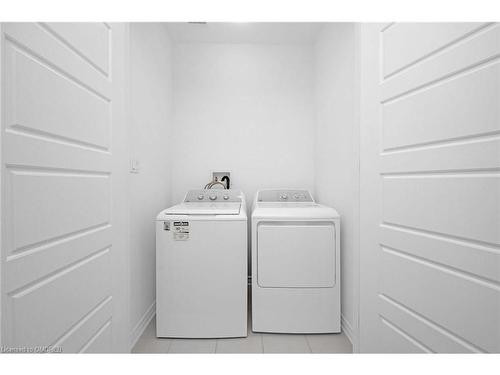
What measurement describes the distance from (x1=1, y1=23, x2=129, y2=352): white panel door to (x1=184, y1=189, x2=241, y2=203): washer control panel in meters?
0.97

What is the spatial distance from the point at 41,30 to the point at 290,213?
5.11 ft

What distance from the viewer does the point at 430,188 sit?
3.28ft

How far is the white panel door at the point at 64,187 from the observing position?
698 millimetres

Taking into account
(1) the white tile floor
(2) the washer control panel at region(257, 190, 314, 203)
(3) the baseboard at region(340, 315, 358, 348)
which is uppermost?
(2) the washer control panel at region(257, 190, 314, 203)

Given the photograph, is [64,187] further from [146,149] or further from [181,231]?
[146,149]

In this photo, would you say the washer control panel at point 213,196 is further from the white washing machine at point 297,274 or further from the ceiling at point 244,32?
the ceiling at point 244,32

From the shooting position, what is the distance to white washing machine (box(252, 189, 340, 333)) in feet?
5.73

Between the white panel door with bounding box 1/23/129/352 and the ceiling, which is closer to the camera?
the white panel door with bounding box 1/23/129/352

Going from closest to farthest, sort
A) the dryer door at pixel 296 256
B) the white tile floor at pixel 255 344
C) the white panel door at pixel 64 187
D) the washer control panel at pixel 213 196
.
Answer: the white panel door at pixel 64 187 < the white tile floor at pixel 255 344 < the dryer door at pixel 296 256 < the washer control panel at pixel 213 196

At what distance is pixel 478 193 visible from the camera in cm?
85

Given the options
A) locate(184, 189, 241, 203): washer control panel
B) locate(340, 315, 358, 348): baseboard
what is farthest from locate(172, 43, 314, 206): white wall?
locate(340, 315, 358, 348): baseboard

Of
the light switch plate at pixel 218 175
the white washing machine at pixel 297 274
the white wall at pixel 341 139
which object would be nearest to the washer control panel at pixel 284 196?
the white wall at pixel 341 139

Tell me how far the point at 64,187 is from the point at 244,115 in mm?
1925

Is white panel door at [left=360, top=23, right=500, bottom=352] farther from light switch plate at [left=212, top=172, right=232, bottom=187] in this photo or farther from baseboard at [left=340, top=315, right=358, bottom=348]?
light switch plate at [left=212, top=172, right=232, bottom=187]
